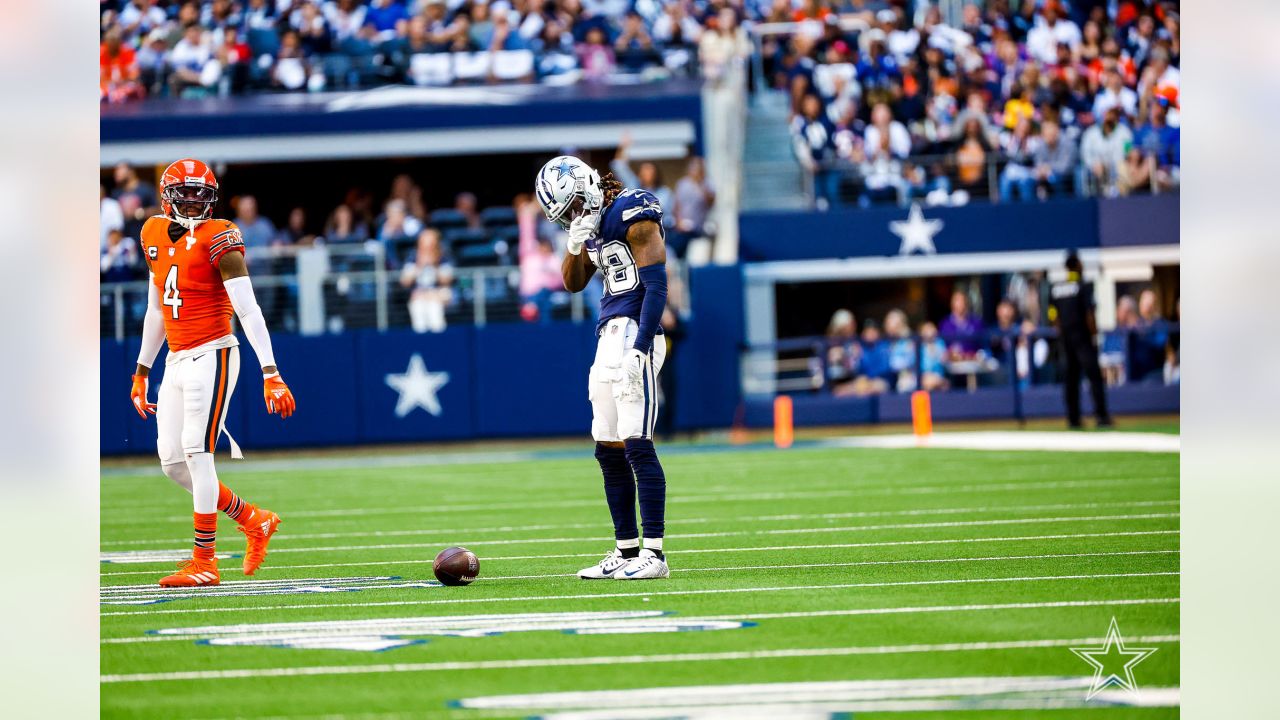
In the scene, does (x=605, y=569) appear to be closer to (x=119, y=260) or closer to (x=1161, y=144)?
(x=119, y=260)

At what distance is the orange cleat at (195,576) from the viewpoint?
27.6ft

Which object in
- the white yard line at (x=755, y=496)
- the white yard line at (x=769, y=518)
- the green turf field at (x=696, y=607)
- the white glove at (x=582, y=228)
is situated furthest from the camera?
the white yard line at (x=755, y=496)

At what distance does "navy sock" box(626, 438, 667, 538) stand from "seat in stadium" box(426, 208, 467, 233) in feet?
51.7

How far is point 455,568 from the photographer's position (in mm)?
7973

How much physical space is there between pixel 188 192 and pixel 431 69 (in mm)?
17933

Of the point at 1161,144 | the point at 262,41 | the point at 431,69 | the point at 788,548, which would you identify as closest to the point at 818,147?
the point at 1161,144

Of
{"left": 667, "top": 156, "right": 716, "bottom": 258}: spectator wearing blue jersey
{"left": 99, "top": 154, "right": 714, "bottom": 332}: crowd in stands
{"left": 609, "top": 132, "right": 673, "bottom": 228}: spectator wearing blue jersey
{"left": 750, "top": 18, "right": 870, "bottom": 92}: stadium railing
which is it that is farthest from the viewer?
{"left": 750, "top": 18, "right": 870, "bottom": 92}: stadium railing

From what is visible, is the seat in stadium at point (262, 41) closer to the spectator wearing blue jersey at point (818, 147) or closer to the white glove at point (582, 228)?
the spectator wearing blue jersey at point (818, 147)

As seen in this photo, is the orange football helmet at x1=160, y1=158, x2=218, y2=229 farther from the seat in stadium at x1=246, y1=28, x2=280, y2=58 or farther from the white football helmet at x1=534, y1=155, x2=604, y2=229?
the seat in stadium at x1=246, y1=28, x2=280, y2=58

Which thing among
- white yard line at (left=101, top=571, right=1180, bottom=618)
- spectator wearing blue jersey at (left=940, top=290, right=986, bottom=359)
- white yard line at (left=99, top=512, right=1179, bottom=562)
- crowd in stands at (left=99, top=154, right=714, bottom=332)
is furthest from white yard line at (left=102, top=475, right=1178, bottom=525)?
spectator wearing blue jersey at (left=940, top=290, right=986, bottom=359)

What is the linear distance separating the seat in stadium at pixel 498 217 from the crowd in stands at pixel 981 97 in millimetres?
4388

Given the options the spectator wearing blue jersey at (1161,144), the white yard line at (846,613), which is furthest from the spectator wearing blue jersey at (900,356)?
the white yard line at (846,613)

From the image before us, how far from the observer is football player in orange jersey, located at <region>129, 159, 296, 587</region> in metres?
8.47
